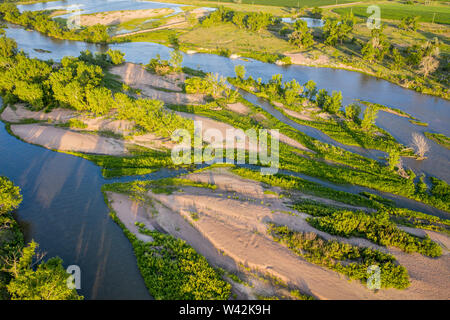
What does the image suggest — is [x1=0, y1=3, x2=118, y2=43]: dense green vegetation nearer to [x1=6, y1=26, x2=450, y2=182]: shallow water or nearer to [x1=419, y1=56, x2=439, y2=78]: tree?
[x1=6, y1=26, x2=450, y2=182]: shallow water

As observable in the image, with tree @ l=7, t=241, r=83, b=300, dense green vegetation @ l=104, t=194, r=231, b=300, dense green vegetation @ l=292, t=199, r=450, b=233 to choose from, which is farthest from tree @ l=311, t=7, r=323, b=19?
tree @ l=7, t=241, r=83, b=300

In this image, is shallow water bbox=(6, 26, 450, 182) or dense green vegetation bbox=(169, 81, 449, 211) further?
shallow water bbox=(6, 26, 450, 182)

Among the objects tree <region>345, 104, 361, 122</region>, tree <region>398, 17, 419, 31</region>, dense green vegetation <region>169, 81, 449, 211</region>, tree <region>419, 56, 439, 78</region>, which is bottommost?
dense green vegetation <region>169, 81, 449, 211</region>

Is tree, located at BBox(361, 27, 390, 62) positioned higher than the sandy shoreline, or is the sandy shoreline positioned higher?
the sandy shoreline

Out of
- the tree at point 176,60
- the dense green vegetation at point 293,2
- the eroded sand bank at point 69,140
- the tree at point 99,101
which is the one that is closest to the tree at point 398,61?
the tree at point 176,60

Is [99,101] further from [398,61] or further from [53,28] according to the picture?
[53,28]

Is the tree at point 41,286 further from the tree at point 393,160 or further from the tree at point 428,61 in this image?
the tree at point 428,61
